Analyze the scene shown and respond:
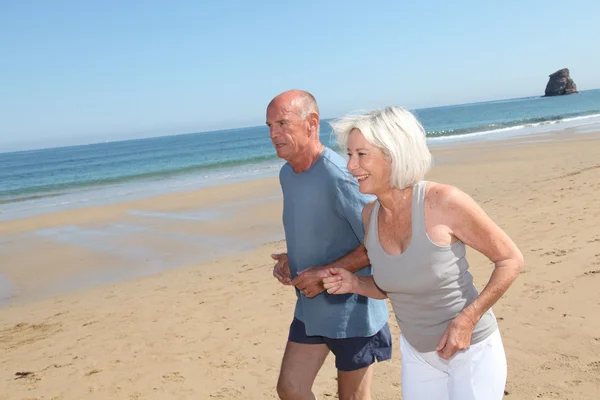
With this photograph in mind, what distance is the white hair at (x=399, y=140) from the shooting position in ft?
6.70

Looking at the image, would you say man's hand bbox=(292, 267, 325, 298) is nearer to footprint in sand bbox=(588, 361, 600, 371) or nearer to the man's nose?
the man's nose

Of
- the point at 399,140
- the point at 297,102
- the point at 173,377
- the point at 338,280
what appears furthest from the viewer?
the point at 173,377

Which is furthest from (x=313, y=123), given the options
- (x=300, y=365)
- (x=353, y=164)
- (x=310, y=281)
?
(x=300, y=365)

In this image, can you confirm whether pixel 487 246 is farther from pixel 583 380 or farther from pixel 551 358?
pixel 551 358

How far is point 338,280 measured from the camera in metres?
2.38

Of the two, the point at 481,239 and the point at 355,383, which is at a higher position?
the point at 481,239

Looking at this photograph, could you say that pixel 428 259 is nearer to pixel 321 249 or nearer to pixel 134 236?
pixel 321 249

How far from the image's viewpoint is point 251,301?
21.5ft

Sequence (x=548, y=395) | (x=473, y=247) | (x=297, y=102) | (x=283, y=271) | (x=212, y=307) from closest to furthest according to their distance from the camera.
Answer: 1. (x=473, y=247)
2. (x=297, y=102)
3. (x=283, y=271)
4. (x=548, y=395)
5. (x=212, y=307)

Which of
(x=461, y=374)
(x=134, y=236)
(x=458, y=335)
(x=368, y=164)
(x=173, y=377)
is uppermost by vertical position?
(x=368, y=164)

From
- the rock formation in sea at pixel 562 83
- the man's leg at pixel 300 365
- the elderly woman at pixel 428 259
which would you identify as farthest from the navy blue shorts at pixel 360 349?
the rock formation in sea at pixel 562 83

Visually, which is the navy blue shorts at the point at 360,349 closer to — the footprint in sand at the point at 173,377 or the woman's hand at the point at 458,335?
the woman's hand at the point at 458,335

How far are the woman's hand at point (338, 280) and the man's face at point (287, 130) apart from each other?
0.64 m

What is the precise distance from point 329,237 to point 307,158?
1.33 feet
